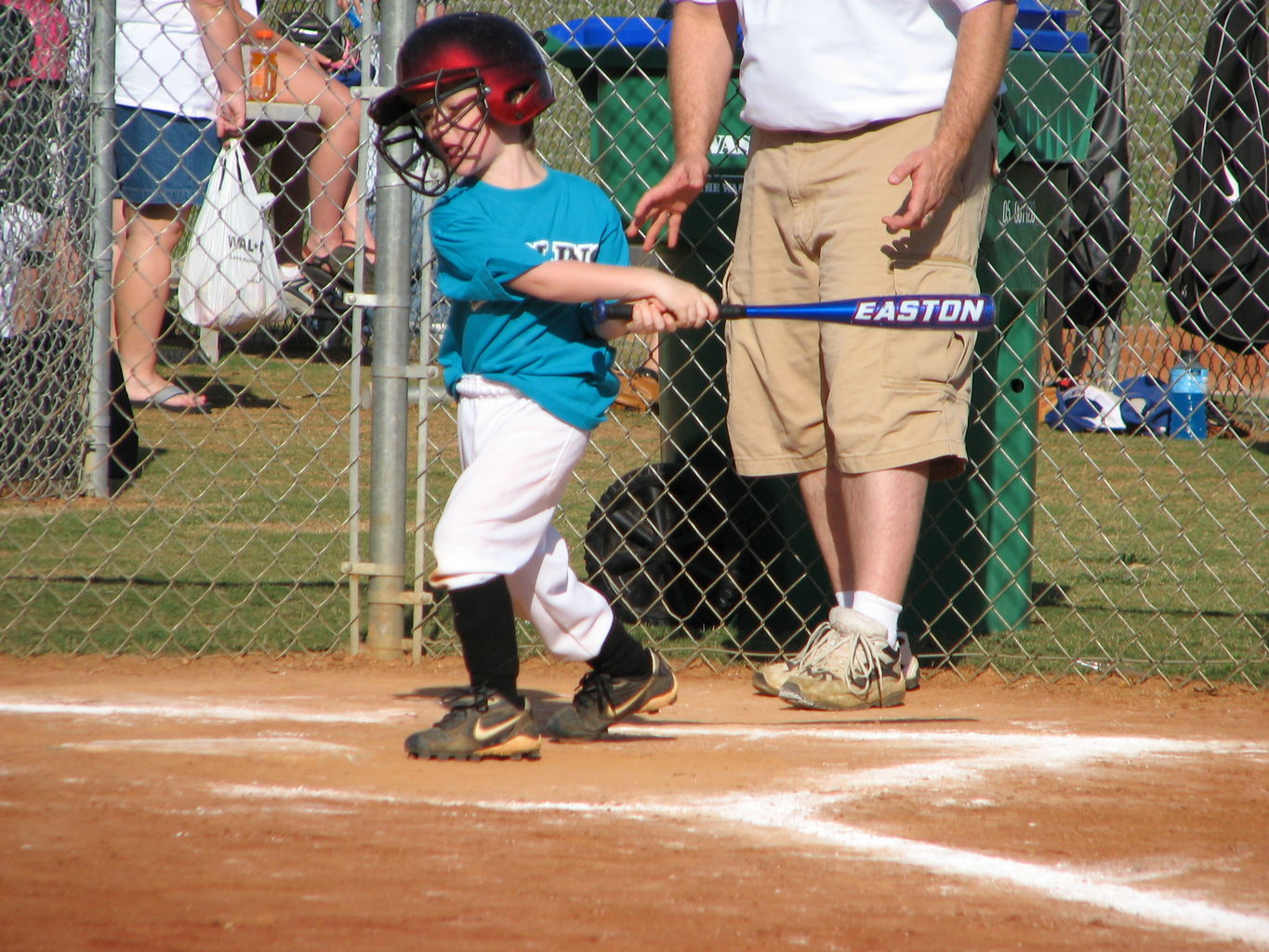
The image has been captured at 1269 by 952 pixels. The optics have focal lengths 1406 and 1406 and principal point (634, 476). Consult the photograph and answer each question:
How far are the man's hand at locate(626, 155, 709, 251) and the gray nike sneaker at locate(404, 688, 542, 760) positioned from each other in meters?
1.36

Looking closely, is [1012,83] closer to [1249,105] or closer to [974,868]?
[974,868]

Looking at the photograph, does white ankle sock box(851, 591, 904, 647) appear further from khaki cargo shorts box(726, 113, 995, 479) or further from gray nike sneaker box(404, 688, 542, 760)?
gray nike sneaker box(404, 688, 542, 760)

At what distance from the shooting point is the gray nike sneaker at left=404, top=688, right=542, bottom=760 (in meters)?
3.02

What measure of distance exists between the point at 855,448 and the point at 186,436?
182 inches

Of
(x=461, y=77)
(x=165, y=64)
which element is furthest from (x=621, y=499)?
(x=165, y=64)

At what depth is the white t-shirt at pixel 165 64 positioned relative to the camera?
6.30 meters

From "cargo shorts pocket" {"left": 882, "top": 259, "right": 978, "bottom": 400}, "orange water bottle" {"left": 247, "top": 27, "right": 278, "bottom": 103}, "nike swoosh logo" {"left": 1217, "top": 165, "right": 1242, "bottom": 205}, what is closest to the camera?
"cargo shorts pocket" {"left": 882, "top": 259, "right": 978, "bottom": 400}

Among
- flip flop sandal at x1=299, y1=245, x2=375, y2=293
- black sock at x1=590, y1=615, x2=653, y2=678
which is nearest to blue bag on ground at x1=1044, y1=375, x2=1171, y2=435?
flip flop sandal at x1=299, y1=245, x2=375, y2=293

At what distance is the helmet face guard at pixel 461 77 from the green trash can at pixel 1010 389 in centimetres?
165

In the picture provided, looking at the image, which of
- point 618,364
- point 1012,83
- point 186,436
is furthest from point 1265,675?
point 618,364

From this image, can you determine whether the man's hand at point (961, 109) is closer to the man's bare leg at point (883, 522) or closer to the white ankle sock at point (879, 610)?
the man's bare leg at point (883, 522)

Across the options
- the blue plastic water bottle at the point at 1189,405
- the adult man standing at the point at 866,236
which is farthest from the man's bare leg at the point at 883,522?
the blue plastic water bottle at the point at 1189,405

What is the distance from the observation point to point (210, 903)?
212 centimetres

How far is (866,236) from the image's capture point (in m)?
3.53
